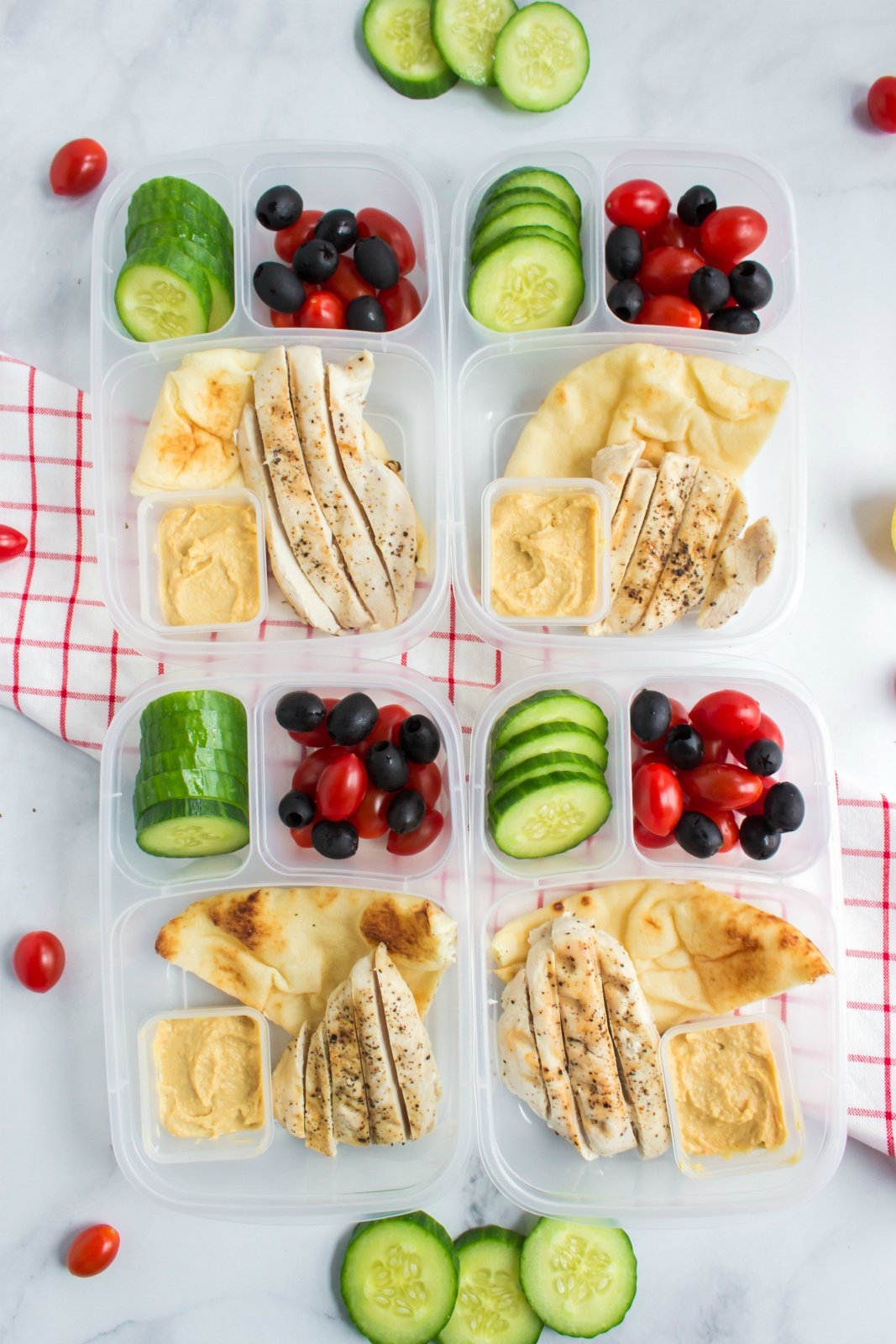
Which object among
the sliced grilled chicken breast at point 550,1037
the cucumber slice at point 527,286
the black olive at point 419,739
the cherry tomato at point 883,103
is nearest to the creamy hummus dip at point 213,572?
the black olive at point 419,739

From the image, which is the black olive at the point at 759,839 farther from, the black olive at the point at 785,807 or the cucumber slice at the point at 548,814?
the cucumber slice at the point at 548,814

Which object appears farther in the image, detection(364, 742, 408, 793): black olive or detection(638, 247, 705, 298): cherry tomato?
detection(638, 247, 705, 298): cherry tomato

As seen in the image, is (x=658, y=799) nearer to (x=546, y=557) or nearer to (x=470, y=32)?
(x=546, y=557)

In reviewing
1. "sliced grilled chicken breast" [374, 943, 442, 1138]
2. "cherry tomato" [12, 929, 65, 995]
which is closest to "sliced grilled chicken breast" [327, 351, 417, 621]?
"sliced grilled chicken breast" [374, 943, 442, 1138]

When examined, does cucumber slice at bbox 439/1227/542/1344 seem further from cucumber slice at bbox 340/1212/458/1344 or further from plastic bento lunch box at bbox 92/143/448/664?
plastic bento lunch box at bbox 92/143/448/664

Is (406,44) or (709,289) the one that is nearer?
(709,289)

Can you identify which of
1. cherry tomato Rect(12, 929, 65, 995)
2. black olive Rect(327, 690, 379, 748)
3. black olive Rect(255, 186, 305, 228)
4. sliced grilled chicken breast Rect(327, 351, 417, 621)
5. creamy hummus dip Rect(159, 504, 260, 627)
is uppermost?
black olive Rect(255, 186, 305, 228)

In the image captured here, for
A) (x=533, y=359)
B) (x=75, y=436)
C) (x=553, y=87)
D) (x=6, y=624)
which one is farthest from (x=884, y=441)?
(x=6, y=624)

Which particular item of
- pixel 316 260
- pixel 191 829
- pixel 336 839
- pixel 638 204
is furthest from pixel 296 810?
pixel 638 204
